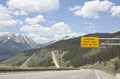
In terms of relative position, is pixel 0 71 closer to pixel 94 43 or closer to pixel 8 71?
pixel 8 71

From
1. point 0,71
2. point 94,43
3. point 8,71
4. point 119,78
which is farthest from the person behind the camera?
point 94,43

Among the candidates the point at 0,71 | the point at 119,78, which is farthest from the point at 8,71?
the point at 119,78

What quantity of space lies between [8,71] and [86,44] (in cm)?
1563

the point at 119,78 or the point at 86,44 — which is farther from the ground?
the point at 86,44

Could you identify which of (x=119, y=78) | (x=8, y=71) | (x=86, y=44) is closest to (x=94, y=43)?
(x=86, y=44)

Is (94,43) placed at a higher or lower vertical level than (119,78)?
higher

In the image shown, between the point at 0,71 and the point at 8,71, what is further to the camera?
the point at 8,71

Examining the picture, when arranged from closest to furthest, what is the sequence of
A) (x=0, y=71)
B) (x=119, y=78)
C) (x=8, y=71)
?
(x=0, y=71) < (x=8, y=71) < (x=119, y=78)

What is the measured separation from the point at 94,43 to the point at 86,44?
1.20m

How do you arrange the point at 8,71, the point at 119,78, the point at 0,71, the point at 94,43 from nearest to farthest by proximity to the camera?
the point at 0,71, the point at 8,71, the point at 119,78, the point at 94,43

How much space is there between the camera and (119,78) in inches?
1935

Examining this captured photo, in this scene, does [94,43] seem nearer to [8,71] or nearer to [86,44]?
[86,44]

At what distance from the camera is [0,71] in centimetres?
3966

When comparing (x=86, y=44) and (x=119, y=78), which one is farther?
(x=86, y=44)
